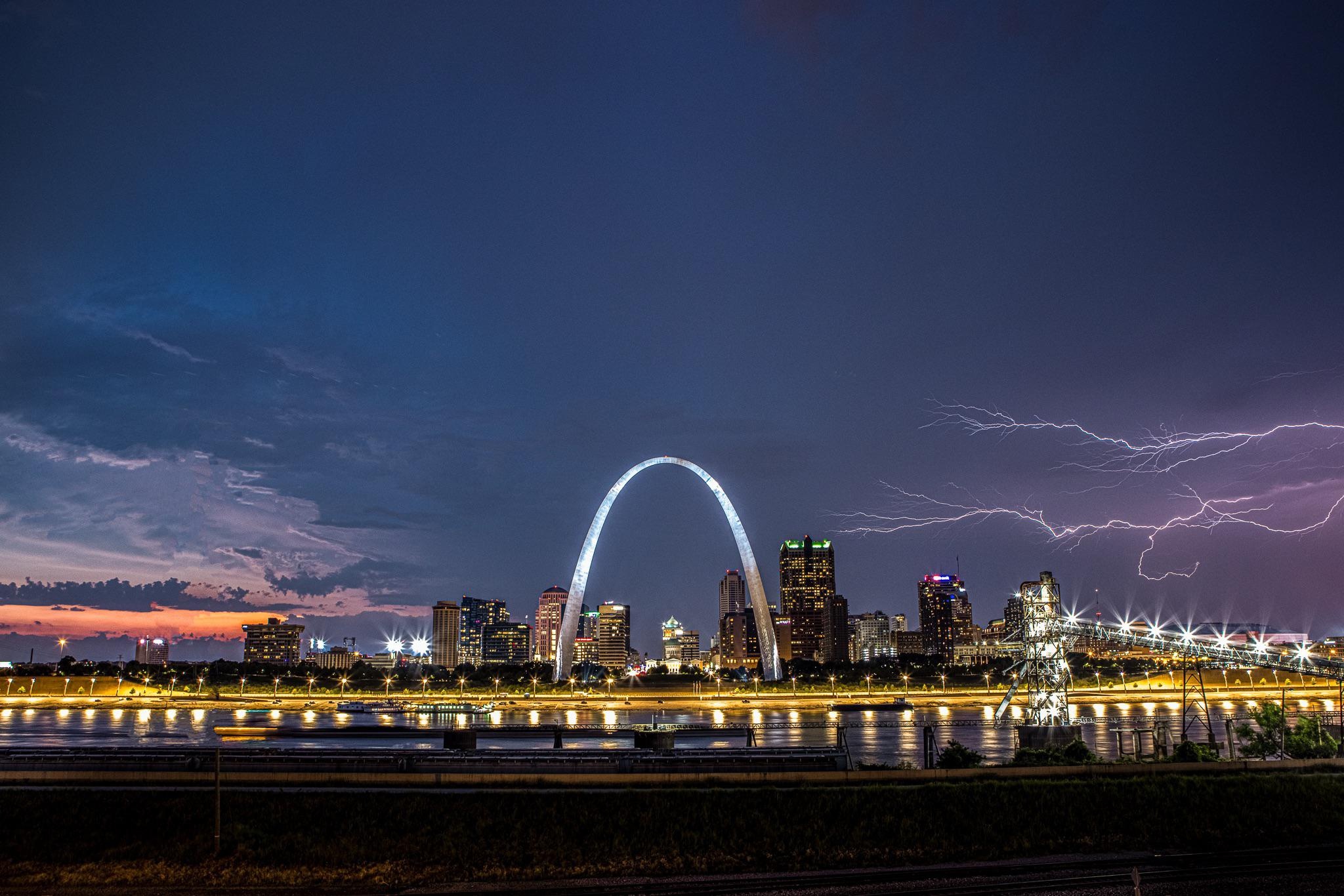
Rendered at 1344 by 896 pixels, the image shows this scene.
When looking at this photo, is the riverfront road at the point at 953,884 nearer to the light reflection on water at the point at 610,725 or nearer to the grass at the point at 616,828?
the grass at the point at 616,828

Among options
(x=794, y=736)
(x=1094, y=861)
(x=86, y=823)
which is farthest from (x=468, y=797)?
(x=794, y=736)

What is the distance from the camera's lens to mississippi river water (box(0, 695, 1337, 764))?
4547 cm

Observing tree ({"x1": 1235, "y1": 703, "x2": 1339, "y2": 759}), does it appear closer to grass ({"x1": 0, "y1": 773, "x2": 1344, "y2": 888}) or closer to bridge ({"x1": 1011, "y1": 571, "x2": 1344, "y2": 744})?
grass ({"x1": 0, "y1": 773, "x2": 1344, "y2": 888})

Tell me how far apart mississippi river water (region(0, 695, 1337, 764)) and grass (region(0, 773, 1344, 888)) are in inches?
205

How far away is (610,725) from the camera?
70000 mm

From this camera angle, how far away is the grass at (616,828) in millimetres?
18234

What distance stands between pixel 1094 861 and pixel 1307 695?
114 m

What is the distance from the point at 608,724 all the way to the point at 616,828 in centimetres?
5279

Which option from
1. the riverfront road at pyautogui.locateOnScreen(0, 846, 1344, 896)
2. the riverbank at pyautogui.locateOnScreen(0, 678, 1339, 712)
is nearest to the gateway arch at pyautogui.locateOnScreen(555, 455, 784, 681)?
the riverbank at pyautogui.locateOnScreen(0, 678, 1339, 712)

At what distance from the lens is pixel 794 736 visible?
185 ft

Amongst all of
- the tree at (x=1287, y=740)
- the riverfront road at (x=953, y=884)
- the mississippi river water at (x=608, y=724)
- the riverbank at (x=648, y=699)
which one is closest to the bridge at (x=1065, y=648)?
the mississippi river water at (x=608, y=724)

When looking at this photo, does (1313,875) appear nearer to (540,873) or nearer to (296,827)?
(540,873)

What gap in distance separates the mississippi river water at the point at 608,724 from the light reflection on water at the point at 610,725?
0.38ft

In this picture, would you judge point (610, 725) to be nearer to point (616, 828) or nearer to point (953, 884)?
point (616, 828)
